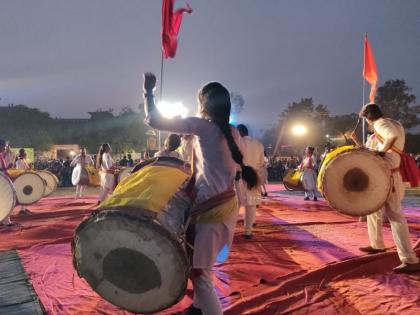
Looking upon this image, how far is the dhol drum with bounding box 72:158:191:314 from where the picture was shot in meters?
2.39

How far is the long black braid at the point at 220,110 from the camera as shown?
2.69 meters

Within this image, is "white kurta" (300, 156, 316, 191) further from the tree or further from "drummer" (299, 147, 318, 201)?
the tree

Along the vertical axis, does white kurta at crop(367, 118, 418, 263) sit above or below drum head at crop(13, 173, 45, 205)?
above

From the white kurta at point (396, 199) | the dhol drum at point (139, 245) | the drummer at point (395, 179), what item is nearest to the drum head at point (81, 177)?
the drummer at point (395, 179)

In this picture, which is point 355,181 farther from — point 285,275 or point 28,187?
point 28,187

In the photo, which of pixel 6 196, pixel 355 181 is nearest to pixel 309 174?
pixel 355 181

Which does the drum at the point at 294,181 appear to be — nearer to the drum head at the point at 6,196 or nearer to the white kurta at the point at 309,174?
the white kurta at the point at 309,174

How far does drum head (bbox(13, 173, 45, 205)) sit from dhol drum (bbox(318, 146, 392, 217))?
8.30 meters

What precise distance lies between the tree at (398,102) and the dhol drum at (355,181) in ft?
138

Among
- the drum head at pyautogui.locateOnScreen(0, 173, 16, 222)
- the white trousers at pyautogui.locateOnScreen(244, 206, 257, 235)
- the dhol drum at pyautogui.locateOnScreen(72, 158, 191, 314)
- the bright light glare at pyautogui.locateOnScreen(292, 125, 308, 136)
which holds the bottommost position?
the white trousers at pyautogui.locateOnScreen(244, 206, 257, 235)

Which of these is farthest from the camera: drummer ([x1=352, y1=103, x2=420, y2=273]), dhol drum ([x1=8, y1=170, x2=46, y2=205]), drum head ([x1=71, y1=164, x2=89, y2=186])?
drum head ([x1=71, y1=164, x2=89, y2=186])

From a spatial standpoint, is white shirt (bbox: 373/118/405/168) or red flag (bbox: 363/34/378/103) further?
red flag (bbox: 363/34/378/103)

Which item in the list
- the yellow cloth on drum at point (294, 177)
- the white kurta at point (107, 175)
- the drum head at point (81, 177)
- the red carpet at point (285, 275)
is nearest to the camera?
the red carpet at point (285, 275)

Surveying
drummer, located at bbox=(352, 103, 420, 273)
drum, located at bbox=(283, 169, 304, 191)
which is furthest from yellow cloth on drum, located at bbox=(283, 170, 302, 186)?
drummer, located at bbox=(352, 103, 420, 273)
